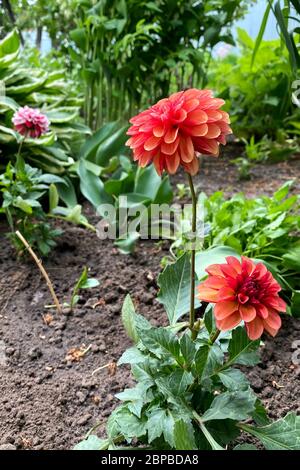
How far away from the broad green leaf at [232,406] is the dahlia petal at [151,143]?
40cm

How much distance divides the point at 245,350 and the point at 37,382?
0.51 m

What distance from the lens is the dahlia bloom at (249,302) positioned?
745mm

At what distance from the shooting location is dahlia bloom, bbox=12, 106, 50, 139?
157 cm

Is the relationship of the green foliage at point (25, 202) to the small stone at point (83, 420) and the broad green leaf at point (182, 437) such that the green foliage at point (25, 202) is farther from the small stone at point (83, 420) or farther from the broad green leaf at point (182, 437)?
the broad green leaf at point (182, 437)

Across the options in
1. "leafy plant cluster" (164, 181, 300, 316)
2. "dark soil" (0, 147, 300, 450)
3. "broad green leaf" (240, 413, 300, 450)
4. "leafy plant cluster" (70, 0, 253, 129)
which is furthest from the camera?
"leafy plant cluster" (70, 0, 253, 129)

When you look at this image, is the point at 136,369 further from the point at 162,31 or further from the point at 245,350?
the point at 162,31

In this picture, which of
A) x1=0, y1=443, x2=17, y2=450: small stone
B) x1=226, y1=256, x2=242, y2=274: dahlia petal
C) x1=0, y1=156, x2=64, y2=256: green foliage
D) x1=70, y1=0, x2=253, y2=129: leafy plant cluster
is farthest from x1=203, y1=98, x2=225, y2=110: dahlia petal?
x1=70, y1=0, x2=253, y2=129: leafy plant cluster

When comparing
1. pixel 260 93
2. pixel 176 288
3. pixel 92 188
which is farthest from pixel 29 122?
pixel 260 93

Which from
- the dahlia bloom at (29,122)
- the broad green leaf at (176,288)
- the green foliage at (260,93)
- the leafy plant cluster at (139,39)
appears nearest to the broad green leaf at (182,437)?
the broad green leaf at (176,288)

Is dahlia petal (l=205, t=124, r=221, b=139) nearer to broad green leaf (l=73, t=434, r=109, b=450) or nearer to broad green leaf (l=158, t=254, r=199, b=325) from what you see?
broad green leaf (l=158, t=254, r=199, b=325)

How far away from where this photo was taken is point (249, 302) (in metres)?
0.75

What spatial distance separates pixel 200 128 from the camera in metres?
0.78

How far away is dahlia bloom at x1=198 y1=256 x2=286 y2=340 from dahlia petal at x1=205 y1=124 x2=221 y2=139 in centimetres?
19

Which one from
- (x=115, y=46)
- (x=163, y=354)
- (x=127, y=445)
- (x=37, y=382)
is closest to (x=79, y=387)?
(x=37, y=382)
